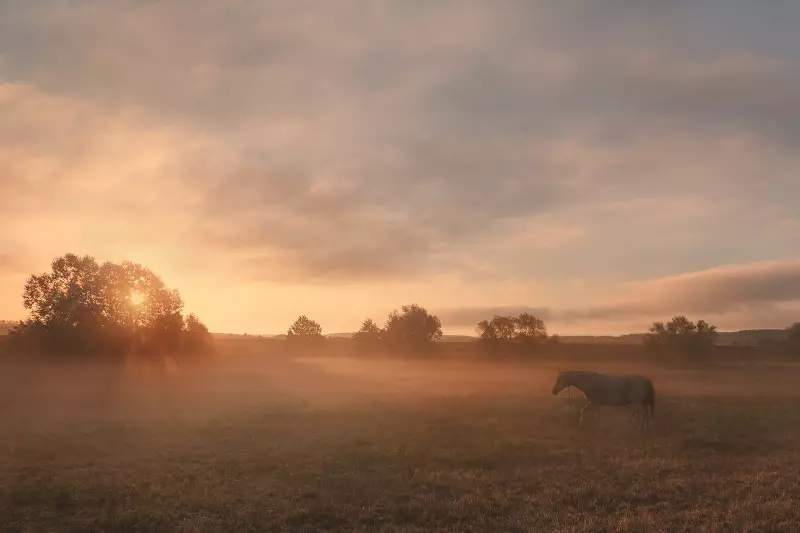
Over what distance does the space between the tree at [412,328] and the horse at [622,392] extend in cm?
8583

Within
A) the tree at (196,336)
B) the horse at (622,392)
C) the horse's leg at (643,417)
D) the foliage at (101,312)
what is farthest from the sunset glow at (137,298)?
the horse's leg at (643,417)

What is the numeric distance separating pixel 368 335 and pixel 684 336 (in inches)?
2556

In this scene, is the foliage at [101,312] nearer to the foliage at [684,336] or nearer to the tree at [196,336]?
the tree at [196,336]

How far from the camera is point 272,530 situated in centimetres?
1011

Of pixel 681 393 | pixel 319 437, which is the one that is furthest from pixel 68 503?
pixel 681 393

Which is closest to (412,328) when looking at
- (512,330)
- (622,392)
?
(512,330)

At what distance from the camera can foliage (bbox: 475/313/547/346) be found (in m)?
90.3

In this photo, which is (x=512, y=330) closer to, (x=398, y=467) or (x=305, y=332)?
(x=305, y=332)

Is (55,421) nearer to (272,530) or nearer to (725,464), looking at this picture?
(272,530)

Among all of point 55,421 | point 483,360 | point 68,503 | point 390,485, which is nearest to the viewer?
point 68,503

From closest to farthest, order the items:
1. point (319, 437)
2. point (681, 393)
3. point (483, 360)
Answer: point (319, 437) → point (681, 393) → point (483, 360)

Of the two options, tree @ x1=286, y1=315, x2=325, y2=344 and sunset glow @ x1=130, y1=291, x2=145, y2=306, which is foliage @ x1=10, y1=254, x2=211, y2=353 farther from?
tree @ x1=286, y1=315, x2=325, y2=344

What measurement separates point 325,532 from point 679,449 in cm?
1295

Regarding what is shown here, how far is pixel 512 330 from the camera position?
92312 mm
